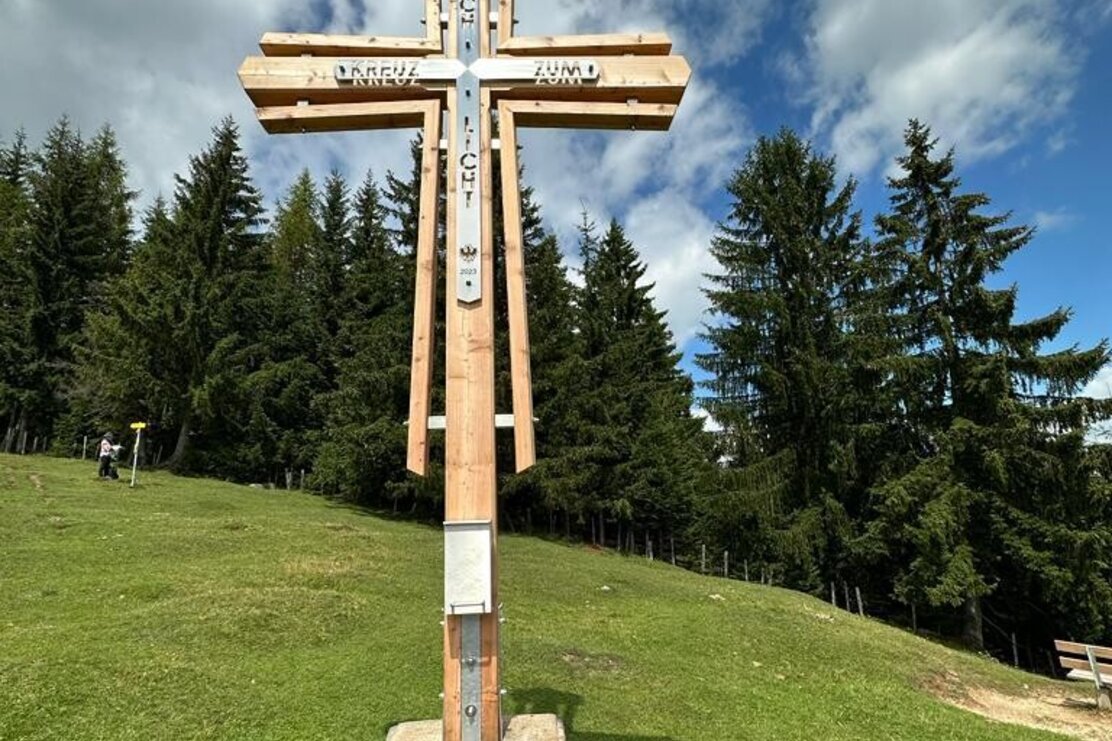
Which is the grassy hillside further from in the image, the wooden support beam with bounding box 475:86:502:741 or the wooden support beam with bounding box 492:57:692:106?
the wooden support beam with bounding box 492:57:692:106

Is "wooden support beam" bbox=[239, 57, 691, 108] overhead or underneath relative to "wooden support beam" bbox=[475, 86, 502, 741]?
overhead

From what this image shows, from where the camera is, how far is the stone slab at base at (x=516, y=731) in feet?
11.3

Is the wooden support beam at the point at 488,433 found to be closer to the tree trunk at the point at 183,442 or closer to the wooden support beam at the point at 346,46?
the wooden support beam at the point at 346,46

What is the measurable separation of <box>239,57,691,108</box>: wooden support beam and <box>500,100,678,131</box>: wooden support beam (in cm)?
5

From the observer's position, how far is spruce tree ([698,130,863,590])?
74.8 feet

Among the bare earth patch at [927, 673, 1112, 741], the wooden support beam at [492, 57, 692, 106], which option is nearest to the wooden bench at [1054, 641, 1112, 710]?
the bare earth patch at [927, 673, 1112, 741]

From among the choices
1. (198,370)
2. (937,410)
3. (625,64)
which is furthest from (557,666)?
(198,370)

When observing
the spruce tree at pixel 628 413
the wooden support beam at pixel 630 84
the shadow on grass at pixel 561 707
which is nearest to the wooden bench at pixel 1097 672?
the shadow on grass at pixel 561 707

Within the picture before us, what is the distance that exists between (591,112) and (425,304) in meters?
1.43

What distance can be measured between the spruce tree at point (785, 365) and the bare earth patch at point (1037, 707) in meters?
11.5

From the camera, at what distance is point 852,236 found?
2503 cm

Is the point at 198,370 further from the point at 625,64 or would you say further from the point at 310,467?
the point at 625,64

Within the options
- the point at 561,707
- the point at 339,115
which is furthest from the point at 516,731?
the point at 339,115

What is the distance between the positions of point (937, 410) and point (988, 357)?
8.40 feet
